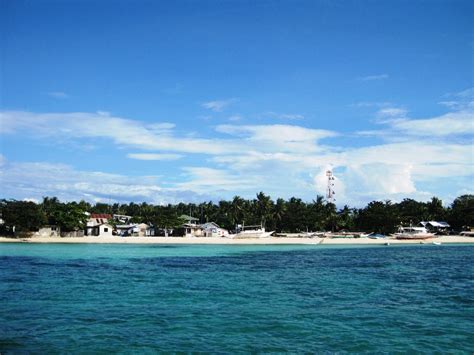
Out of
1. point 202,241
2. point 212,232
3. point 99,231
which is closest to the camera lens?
point 202,241

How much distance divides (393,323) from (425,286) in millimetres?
11367

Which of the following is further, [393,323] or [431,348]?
[393,323]

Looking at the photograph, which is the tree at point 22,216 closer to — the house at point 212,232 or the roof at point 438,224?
the house at point 212,232

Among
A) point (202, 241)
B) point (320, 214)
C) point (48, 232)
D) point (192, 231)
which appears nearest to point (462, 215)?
point (320, 214)

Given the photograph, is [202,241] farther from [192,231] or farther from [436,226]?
[436,226]

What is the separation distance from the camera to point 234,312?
1772 centimetres

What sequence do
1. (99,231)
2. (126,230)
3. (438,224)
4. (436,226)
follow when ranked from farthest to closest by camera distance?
(436,226) → (438,224) → (126,230) → (99,231)

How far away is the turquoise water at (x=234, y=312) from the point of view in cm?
1354

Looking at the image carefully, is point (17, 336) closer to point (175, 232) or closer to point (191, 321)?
point (191, 321)

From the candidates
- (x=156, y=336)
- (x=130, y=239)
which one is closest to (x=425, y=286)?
(x=156, y=336)

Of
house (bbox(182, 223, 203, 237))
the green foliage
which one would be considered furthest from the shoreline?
house (bbox(182, 223, 203, 237))

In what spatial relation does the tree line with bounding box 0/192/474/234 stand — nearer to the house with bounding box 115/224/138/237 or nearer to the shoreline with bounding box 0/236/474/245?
the house with bounding box 115/224/138/237

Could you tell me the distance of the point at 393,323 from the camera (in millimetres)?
16062

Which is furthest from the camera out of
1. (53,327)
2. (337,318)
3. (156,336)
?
(337,318)
